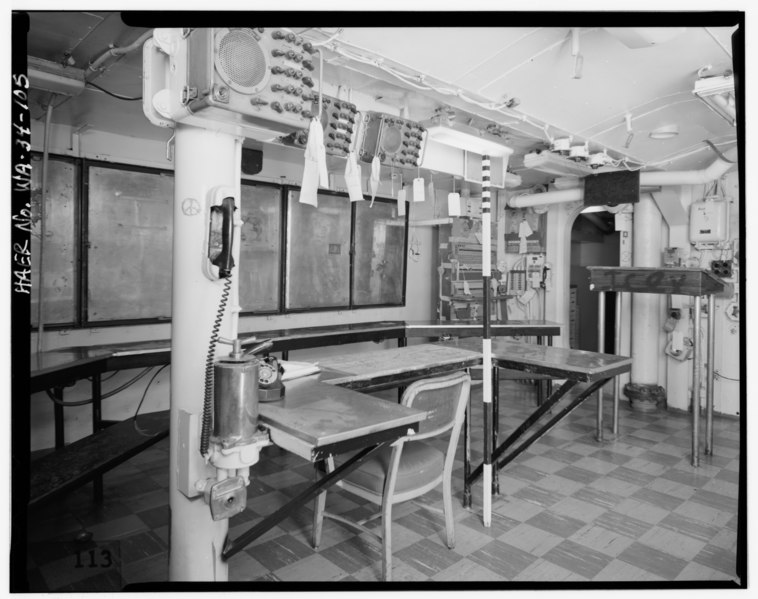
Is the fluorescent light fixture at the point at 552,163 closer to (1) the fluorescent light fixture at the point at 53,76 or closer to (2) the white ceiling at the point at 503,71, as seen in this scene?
(2) the white ceiling at the point at 503,71

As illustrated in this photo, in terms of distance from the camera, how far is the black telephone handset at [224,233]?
6.88ft

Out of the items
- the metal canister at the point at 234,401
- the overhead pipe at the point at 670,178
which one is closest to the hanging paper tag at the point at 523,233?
the overhead pipe at the point at 670,178

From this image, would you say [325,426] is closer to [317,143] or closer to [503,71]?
[317,143]

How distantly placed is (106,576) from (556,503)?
8.57ft

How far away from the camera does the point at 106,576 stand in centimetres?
266

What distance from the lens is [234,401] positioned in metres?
1.93

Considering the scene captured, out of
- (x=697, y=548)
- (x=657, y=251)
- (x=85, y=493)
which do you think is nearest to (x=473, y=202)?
(x=657, y=251)

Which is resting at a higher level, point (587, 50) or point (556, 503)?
point (587, 50)

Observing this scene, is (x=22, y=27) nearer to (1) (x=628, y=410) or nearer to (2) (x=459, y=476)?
(2) (x=459, y=476)

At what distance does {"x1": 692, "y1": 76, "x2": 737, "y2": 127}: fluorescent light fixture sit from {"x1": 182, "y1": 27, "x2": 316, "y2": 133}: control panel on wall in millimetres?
2344

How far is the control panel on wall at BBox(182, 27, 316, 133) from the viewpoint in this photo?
1.92m

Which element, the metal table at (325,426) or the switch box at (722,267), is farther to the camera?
the switch box at (722,267)

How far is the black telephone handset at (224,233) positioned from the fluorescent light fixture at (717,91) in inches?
108

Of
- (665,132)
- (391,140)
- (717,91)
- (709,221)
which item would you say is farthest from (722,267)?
(391,140)
